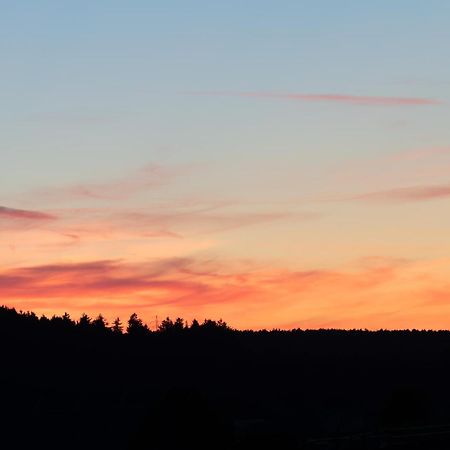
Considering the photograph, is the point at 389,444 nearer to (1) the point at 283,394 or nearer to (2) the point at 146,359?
(1) the point at 283,394

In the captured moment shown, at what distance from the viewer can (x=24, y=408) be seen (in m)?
133

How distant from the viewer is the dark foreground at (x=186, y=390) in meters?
54.0

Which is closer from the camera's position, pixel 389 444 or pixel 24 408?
pixel 389 444

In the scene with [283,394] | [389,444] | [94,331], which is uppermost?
[94,331]

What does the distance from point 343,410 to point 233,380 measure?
37.1 m

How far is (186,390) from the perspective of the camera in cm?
5559

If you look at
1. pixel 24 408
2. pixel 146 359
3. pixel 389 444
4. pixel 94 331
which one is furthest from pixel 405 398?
pixel 94 331

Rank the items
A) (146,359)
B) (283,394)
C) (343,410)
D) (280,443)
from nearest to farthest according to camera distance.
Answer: (280,443)
(343,410)
(283,394)
(146,359)

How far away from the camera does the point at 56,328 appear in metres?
188

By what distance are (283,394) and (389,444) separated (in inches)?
3859

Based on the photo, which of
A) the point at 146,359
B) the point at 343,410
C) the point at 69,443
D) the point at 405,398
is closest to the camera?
the point at 405,398

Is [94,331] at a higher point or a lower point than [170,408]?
higher

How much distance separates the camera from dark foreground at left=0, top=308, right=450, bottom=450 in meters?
54.0

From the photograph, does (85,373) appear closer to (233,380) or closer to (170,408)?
(233,380)
